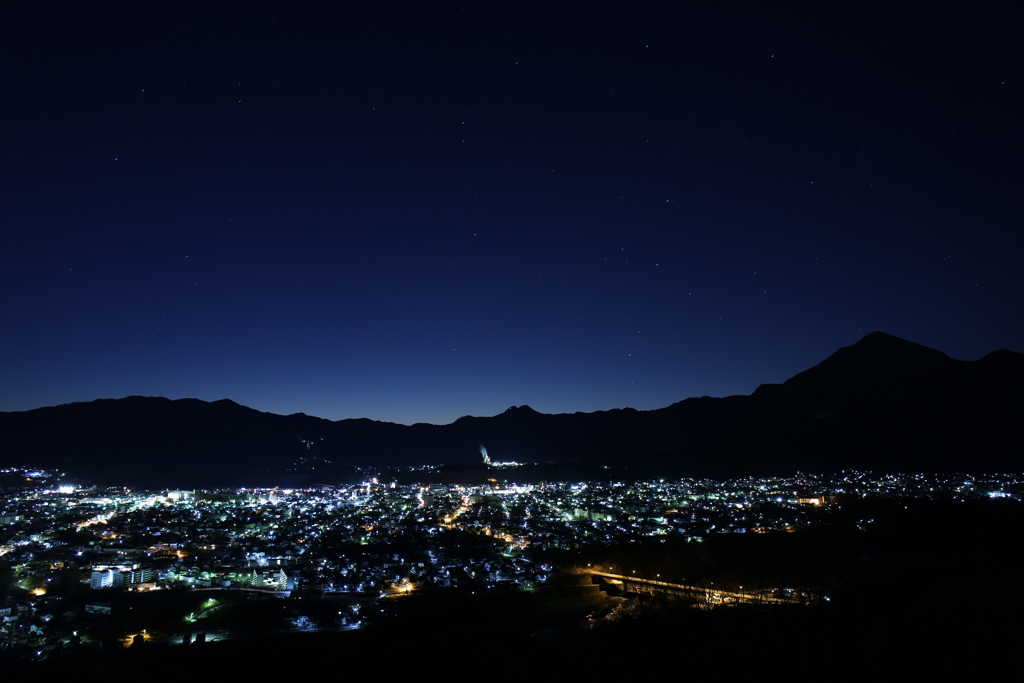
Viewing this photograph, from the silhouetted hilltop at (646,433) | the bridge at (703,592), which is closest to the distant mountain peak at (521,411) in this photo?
the silhouetted hilltop at (646,433)

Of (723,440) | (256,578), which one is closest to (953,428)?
(723,440)

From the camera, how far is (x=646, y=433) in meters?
89.1

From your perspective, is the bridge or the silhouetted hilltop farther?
the silhouetted hilltop

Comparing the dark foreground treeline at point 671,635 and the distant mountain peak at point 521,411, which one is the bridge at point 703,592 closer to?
the dark foreground treeline at point 671,635

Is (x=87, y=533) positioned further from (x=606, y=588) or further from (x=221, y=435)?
(x=221, y=435)

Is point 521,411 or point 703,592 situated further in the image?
point 521,411

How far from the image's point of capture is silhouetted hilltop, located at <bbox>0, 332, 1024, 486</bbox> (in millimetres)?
55156

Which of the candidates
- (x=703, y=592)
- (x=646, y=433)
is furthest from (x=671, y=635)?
(x=646, y=433)

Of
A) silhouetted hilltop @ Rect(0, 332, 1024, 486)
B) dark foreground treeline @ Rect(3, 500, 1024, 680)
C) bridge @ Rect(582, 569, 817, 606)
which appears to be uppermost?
silhouetted hilltop @ Rect(0, 332, 1024, 486)

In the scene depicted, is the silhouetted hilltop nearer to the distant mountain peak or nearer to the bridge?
the distant mountain peak

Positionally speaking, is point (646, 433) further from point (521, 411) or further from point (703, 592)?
point (703, 592)

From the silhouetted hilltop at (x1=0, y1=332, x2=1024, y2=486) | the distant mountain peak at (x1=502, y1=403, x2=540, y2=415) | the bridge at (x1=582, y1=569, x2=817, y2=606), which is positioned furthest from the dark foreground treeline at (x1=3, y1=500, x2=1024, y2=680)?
the distant mountain peak at (x1=502, y1=403, x2=540, y2=415)

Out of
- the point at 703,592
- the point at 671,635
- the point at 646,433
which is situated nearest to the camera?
the point at 671,635

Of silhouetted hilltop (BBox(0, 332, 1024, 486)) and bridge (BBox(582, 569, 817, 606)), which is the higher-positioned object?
silhouetted hilltop (BBox(0, 332, 1024, 486))
